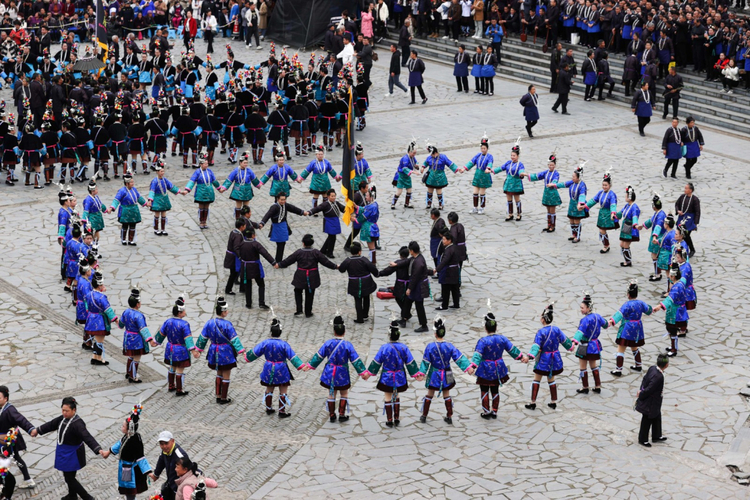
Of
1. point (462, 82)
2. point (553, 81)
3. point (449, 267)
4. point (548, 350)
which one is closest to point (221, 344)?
point (548, 350)

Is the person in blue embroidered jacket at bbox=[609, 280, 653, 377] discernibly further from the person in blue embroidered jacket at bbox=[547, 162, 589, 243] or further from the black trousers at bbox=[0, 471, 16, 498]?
the black trousers at bbox=[0, 471, 16, 498]

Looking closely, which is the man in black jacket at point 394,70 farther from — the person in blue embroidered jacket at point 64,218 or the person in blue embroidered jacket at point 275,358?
the person in blue embroidered jacket at point 275,358

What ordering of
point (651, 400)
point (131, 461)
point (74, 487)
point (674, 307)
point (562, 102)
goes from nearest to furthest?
point (131, 461) → point (74, 487) → point (651, 400) → point (674, 307) → point (562, 102)

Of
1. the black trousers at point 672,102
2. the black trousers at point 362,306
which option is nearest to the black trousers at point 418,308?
the black trousers at point 362,306

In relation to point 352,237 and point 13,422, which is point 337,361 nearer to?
point 13,422

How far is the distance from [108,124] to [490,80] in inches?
545

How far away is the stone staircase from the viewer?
29.6 metres

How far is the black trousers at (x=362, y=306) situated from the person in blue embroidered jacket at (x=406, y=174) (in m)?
5.18

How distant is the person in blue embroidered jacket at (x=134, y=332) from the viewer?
46.4 feet

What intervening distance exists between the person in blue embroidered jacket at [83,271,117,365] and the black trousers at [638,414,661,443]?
7.68 m

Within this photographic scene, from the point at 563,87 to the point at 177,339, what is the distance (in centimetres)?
1929

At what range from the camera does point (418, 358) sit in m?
15.3

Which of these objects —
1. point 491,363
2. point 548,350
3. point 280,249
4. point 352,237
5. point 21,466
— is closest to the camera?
point 21,466

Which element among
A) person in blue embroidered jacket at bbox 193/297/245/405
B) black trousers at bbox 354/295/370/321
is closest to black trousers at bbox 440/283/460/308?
black trousers at bbox 354/295/370/321
